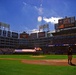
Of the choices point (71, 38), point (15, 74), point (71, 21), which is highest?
point (71, 21)

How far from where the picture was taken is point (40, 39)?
142750 millimetres

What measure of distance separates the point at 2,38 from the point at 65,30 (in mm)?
53269

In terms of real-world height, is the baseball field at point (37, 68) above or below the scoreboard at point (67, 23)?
below

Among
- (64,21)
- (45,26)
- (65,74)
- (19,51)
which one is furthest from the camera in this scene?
(45,26)

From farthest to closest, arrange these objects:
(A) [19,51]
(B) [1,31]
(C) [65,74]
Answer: (B) [1,31]
(A) [19,51]
(C) [65,74]

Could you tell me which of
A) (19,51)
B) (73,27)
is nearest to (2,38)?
(19,51)

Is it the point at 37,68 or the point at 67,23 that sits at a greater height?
the point at 67,23

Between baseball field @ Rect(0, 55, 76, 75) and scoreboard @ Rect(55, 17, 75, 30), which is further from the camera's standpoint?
scoreboard @ Rect(55, 17, 75, 30)

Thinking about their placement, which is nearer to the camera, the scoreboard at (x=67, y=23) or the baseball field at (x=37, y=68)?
the baseball field at (x=37, y=68)

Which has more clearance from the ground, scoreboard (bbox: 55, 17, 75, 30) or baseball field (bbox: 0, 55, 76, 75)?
scoreboard (bbox: 55, 17, 75, 30)

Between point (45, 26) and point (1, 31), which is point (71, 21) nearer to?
point (45, 26)

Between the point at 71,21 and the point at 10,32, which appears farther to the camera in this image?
the point at 10,32

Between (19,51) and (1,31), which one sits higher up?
(1,31)

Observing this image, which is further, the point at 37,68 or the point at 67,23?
the point at 67,23
